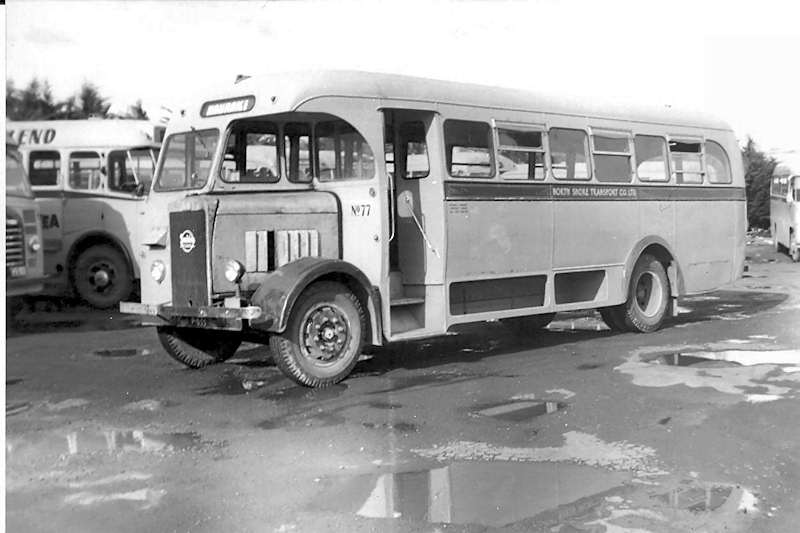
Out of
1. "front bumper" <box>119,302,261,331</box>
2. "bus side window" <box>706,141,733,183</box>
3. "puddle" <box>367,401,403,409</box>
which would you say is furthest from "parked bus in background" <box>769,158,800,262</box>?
"front bumper" <box>119,302,261,331</box>

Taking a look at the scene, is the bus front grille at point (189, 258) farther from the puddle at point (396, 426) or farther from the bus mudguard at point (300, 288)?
the puddle at point (396, 426)

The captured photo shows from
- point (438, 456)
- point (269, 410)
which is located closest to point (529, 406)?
point (438, 456)

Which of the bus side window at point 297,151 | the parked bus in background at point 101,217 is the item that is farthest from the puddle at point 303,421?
the parked bus in background at point 101,217

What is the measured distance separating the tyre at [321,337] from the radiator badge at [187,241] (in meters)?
1.00

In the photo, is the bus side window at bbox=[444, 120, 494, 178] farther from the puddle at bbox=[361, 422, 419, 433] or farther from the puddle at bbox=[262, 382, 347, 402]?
the puddle at bbox=[361, 422, 419, 433]

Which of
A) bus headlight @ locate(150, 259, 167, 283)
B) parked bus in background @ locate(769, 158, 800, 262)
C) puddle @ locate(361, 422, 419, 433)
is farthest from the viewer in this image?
parked bus in background @ locate(769, 158, 800, 262)

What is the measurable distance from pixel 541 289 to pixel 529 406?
2864mm

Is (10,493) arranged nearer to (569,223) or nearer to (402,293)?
(402,293)

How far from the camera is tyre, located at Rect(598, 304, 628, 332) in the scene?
10391 mm

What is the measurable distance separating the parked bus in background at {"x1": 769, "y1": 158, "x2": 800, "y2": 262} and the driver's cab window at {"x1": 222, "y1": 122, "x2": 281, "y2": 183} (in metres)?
15.8

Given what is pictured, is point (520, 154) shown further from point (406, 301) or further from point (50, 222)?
point (50, 222)

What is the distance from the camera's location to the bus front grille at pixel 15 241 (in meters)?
10.1

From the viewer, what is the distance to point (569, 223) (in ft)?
31.4

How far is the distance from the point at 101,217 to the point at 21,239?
2834mm
